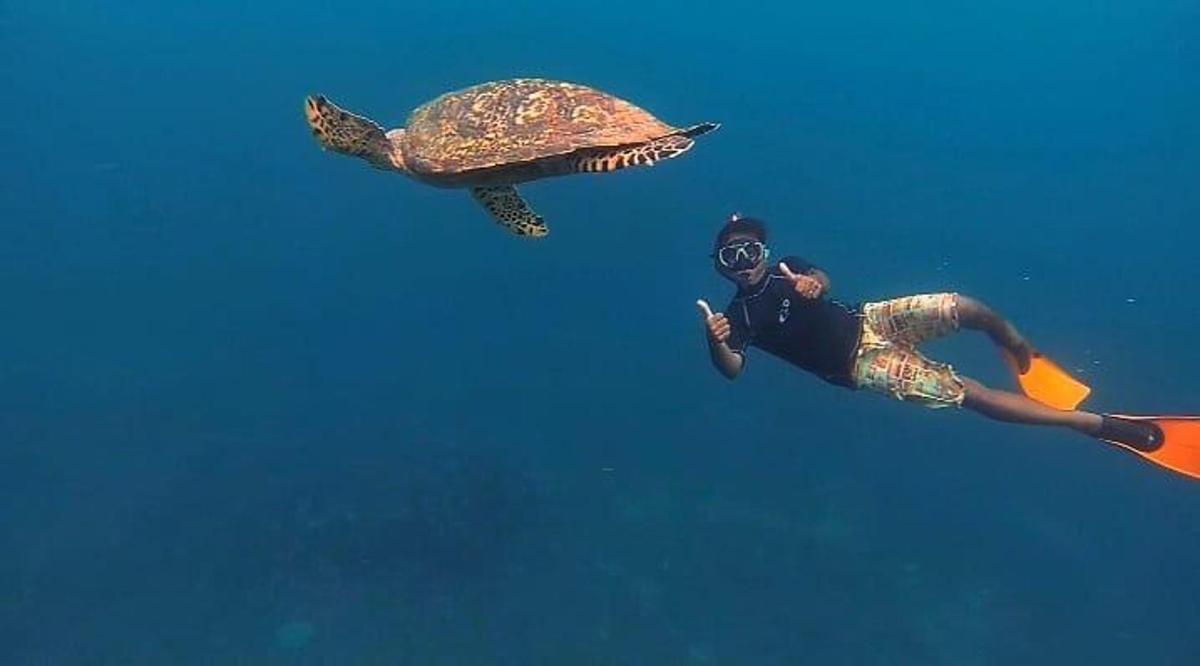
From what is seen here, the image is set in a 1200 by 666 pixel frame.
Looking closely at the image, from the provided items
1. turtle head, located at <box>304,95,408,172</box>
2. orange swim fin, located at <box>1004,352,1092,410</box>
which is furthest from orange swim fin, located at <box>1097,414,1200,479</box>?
turtle head, located at <box>304,95,408,172</box>

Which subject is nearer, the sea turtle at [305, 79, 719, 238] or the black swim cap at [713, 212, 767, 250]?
the sea turtle at [305, 79, 719, 238]

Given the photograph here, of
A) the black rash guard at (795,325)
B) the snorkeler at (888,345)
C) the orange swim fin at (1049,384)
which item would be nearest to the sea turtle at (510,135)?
the snorkeler at (888,345)

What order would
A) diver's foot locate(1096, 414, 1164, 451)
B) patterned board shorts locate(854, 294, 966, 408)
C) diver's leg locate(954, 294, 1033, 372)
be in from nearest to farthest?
patterned board shorts locate(854, 294, 966, 408) → diver's leg locate(954, 294, 1033, 372) → diver's foot locate(1096, 414, 1164, 451)

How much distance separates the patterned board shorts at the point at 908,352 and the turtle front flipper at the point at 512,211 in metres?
3.19

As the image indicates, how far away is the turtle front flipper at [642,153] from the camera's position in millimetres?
5414

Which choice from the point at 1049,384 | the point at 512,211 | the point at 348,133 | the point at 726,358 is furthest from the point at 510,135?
the point at 1049,384

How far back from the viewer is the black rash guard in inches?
315

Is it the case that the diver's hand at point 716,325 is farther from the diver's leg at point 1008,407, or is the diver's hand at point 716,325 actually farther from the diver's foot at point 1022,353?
the diver's foot at point 1022,353

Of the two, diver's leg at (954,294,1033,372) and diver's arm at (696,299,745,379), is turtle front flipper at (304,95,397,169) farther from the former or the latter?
diver's leg at (954,294,1033,372)

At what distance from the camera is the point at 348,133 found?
6324mm

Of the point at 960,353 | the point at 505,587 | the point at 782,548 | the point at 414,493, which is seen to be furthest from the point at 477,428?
the point at 960,353

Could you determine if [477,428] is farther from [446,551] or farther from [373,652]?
[373,652]

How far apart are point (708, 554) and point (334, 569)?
21.1 ft

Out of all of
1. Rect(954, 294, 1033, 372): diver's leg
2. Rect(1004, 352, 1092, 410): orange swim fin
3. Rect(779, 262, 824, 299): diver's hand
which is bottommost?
Rect(779, 262, 824, 299): diver's hand
